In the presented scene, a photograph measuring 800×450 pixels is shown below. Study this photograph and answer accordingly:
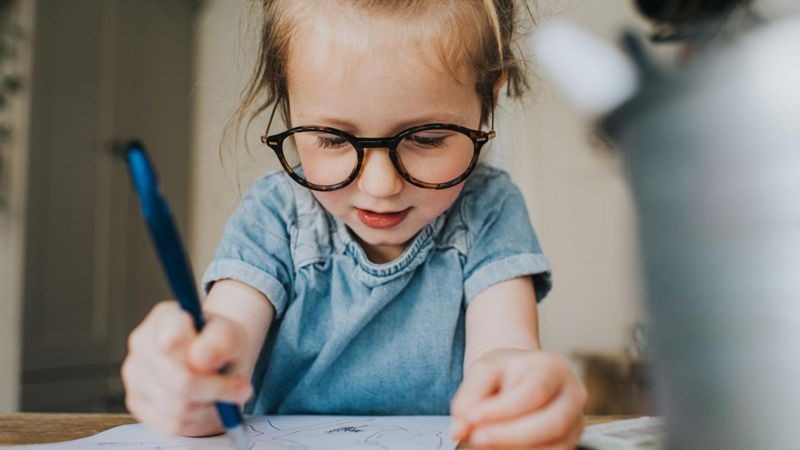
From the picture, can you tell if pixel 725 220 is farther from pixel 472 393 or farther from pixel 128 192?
pixel 128 192

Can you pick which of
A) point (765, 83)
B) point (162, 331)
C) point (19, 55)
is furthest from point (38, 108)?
point (765, 83)

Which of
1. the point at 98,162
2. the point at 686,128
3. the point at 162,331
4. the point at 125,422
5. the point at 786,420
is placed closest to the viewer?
the point at 162,331

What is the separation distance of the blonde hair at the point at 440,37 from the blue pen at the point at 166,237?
0.31 m

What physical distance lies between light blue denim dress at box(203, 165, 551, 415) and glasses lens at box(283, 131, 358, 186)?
0.14m

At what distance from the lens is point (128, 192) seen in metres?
2.12

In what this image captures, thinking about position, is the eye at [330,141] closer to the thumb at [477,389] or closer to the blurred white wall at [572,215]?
the thumb at [477,389]

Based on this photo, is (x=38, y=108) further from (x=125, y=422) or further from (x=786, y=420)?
(x=786, y=420)

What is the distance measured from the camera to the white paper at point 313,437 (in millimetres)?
472

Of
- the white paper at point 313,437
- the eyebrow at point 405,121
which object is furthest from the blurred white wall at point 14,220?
the eyebrow at point 405,121

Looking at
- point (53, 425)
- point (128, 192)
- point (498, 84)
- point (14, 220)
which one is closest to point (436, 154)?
point (498, 84)

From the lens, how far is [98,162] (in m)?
1.98

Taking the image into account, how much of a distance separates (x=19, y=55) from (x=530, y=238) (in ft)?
5.03

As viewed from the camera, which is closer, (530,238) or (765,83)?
→ (530,238)

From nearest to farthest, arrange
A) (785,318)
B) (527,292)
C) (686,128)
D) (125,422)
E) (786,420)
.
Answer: (125,422) < (527,292) < (786,420) < (785,318) < (686,128)
